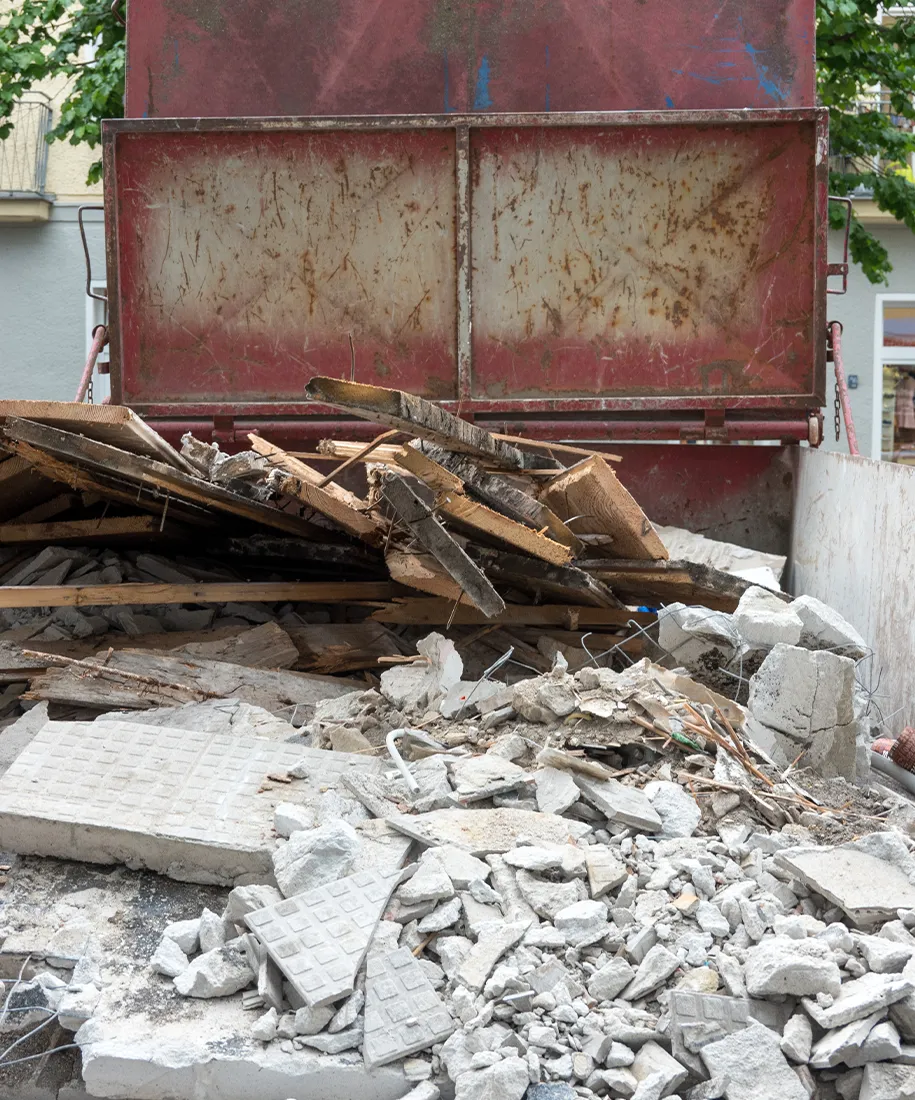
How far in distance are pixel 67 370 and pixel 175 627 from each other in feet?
38.4

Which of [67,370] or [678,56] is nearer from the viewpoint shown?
[678,56]

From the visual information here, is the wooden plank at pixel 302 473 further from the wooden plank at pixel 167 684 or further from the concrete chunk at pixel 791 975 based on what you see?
the concrete chunk at pixel 791 975

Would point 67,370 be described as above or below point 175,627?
above

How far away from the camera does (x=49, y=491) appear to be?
5.34 meters

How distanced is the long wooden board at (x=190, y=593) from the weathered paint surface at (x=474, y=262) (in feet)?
5.07

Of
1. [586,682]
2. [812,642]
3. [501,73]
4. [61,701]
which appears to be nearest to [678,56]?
[501,73]

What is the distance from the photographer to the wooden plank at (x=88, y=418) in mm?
3969

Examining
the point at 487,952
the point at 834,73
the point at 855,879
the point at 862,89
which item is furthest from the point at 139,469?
the point at 862,89

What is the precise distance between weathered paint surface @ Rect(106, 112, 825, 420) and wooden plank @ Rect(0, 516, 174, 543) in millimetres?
1257

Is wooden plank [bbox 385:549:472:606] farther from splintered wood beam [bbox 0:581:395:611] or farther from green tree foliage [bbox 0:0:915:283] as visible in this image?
green tree foliage [bbox 0:0:915:283]

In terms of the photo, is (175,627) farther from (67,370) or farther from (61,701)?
(67,370)

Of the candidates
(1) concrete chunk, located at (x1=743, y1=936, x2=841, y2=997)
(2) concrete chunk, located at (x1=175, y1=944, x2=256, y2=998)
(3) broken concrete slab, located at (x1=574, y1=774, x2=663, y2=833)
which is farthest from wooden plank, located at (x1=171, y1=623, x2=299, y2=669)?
(1) concrete chunk, located at (x1=743, y1=936, x2=841, y2=997)

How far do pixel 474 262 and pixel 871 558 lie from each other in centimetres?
268

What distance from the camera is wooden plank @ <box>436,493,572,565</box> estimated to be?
417 centimetres
